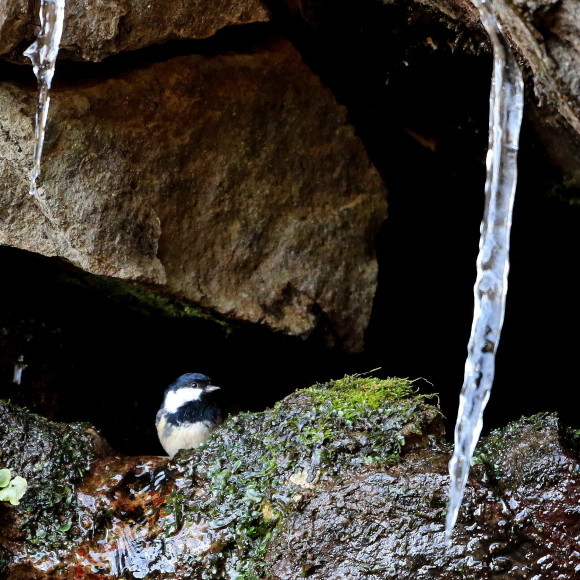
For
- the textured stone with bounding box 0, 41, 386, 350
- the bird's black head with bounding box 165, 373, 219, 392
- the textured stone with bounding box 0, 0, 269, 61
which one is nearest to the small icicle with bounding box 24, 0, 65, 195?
the textured stone with bounding box 0, 0, 269, 61

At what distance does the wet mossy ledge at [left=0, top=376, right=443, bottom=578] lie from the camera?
3.65 metres

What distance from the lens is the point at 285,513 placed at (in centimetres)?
355

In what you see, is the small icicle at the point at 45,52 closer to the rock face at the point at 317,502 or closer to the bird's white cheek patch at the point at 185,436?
the rock face at the point at 317,502

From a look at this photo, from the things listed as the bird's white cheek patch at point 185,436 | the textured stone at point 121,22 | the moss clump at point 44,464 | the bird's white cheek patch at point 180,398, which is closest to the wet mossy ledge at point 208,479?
the moss clump at point 44,464

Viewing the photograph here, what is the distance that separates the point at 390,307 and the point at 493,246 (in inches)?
104

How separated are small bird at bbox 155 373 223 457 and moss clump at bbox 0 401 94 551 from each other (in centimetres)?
89

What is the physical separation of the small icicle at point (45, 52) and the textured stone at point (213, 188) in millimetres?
177

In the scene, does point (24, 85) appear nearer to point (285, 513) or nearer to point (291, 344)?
point (291, 344)

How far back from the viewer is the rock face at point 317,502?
3215 millimetres

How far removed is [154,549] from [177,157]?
7.63 feet

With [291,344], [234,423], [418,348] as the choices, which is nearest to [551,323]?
[418,348]

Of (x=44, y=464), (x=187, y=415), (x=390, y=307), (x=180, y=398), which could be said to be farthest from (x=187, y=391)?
(x=390, y=307)

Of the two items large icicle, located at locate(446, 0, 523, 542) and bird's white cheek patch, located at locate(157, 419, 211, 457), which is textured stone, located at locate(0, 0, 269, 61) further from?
bird's white cheek patch, located at locate(157, 419, 211, 457)

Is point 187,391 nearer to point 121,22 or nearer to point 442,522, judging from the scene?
point 121,22
